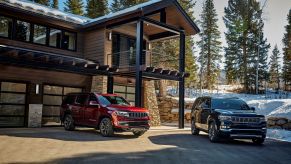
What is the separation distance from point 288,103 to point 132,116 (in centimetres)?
1369

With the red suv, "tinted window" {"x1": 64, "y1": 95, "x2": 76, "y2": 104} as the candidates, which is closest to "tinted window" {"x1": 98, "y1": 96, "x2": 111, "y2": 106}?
the red suv

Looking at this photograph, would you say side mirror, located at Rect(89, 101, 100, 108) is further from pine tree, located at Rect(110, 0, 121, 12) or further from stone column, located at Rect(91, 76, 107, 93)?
pine tree, located at Rect(110, 0, 121, 12)

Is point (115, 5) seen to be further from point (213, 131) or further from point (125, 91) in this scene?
point (213, 131)

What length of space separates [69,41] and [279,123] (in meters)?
14.5

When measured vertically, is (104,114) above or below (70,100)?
below

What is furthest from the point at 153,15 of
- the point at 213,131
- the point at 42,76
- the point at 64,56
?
the point at 213,131

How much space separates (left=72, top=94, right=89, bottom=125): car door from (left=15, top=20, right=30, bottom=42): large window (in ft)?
19.5

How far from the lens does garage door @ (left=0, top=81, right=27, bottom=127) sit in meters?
16.8

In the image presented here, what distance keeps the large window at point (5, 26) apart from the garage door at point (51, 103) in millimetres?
3773

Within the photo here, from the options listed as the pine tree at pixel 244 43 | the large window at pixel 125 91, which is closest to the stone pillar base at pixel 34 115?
the large window at pixel 125 91

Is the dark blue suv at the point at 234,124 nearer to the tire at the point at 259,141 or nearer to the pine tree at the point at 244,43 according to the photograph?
the tire at the point at 259,141

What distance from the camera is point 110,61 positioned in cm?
2103

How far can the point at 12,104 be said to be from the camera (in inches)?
677

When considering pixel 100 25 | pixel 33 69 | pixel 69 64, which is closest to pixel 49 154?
pixel 69 64
